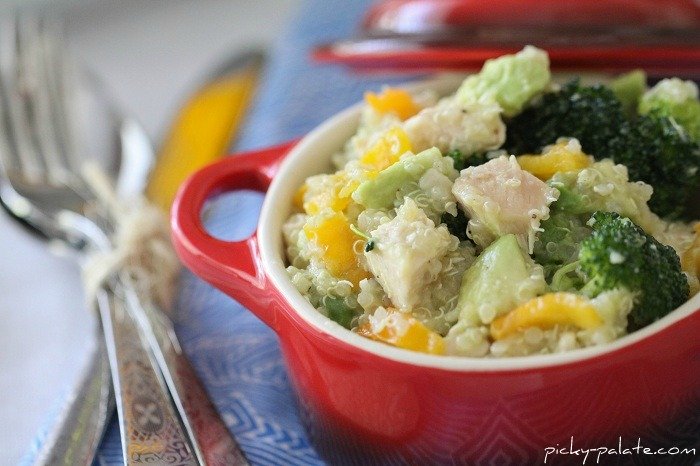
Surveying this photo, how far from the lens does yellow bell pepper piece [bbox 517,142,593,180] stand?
56.0 inches

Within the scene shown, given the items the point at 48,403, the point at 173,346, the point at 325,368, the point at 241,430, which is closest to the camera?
the point at 325,368

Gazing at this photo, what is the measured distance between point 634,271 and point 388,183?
0.44 m

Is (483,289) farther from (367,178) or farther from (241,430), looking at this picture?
(241,430)

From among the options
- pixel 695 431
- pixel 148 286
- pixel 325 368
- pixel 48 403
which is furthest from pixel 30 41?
pixel 695 431

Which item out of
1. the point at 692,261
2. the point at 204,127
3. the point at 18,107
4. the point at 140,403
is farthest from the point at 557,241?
the point at 18,107

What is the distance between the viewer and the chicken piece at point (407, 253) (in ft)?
4.09

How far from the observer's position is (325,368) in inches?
51.0

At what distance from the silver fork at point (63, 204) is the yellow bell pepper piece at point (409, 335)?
471 millimetres

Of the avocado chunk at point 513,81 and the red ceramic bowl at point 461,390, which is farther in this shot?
the avocado chunk at point 513,81

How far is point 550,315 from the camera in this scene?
3.82ft

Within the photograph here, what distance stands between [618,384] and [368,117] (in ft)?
2.53

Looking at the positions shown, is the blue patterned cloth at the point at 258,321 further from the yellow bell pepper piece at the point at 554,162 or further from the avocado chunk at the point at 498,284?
the yellow bell pepper piece at the point at 554,162

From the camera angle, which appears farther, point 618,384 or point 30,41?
point 30,41

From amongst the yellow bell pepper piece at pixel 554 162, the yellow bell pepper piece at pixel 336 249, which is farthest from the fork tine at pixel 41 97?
the yellow bell pepper piece at pixel 554 162
